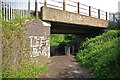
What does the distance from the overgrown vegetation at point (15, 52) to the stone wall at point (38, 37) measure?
0.34m

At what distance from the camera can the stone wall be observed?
13.9ft

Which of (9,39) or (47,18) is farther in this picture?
(47,18)

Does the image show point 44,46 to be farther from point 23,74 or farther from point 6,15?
point 6,15

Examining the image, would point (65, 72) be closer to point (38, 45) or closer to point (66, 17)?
point (38, 45)

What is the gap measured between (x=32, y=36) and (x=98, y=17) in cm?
817

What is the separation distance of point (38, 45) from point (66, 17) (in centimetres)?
315

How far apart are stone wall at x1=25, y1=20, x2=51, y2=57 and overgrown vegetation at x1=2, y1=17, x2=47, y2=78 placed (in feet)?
1.12

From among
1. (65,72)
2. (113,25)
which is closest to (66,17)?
(65,72)

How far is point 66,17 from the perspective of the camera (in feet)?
20.6

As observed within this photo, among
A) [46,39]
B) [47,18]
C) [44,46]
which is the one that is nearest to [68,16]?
[47,18]

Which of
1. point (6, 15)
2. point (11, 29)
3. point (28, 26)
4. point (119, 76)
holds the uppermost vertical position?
point (6, 15)

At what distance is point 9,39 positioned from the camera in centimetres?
313

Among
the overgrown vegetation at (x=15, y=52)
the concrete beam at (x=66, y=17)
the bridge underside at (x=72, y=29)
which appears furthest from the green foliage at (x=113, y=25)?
the overgrown vegetation at (x=15, y=52)

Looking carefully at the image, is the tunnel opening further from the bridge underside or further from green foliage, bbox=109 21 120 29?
green foliage, bbox=109 21 120 29
